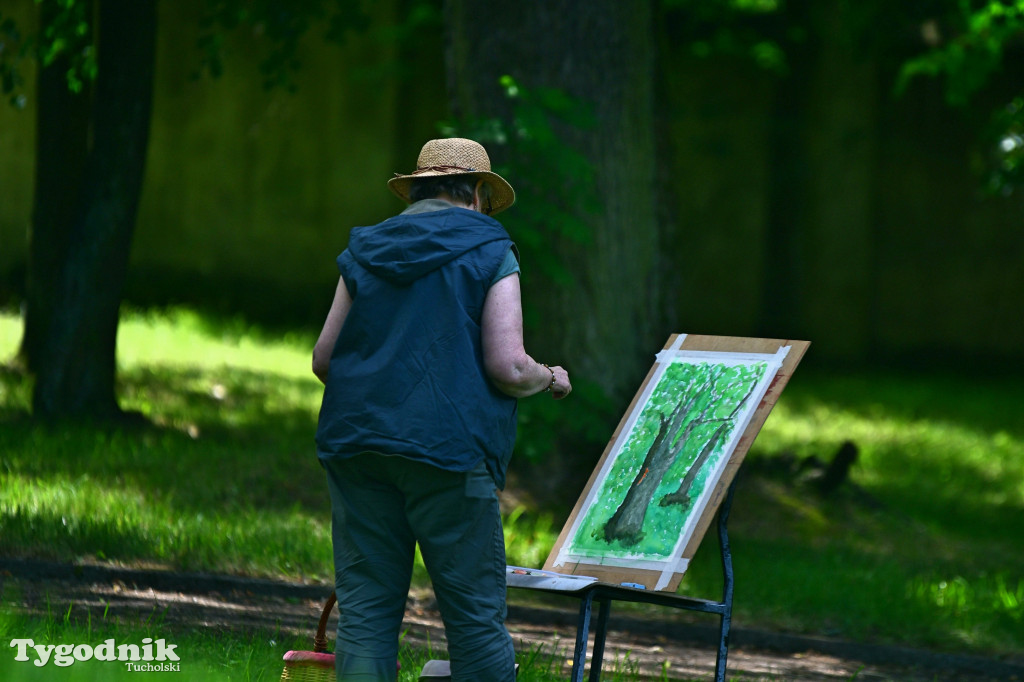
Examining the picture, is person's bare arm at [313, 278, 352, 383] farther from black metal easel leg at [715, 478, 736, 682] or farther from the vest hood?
black metal easel leg at [715, 478, 736, 682]

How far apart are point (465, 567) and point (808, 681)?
101 inches

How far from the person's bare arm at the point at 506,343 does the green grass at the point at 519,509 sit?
57.9 inches

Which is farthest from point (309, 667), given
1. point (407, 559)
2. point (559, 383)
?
point (559, 383)

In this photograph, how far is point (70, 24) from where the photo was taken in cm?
821

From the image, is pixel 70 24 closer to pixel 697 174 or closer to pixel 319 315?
pixel 319 315

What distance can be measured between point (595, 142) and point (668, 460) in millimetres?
4015

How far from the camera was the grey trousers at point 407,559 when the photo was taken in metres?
3.51

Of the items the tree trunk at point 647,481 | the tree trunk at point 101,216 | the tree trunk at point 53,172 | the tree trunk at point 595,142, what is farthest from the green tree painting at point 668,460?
the tree trunk at point 53,172

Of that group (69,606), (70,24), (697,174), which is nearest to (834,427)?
(697,174)

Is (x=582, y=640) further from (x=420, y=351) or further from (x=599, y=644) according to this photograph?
(x=420, y=351)

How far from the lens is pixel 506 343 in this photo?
3498mm

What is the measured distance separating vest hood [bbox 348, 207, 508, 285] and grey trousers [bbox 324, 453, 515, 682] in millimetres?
531

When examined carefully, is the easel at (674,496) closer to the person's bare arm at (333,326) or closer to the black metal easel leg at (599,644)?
the black metal easel leg at (599,644)

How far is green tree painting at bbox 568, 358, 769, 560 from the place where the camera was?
161 inches
